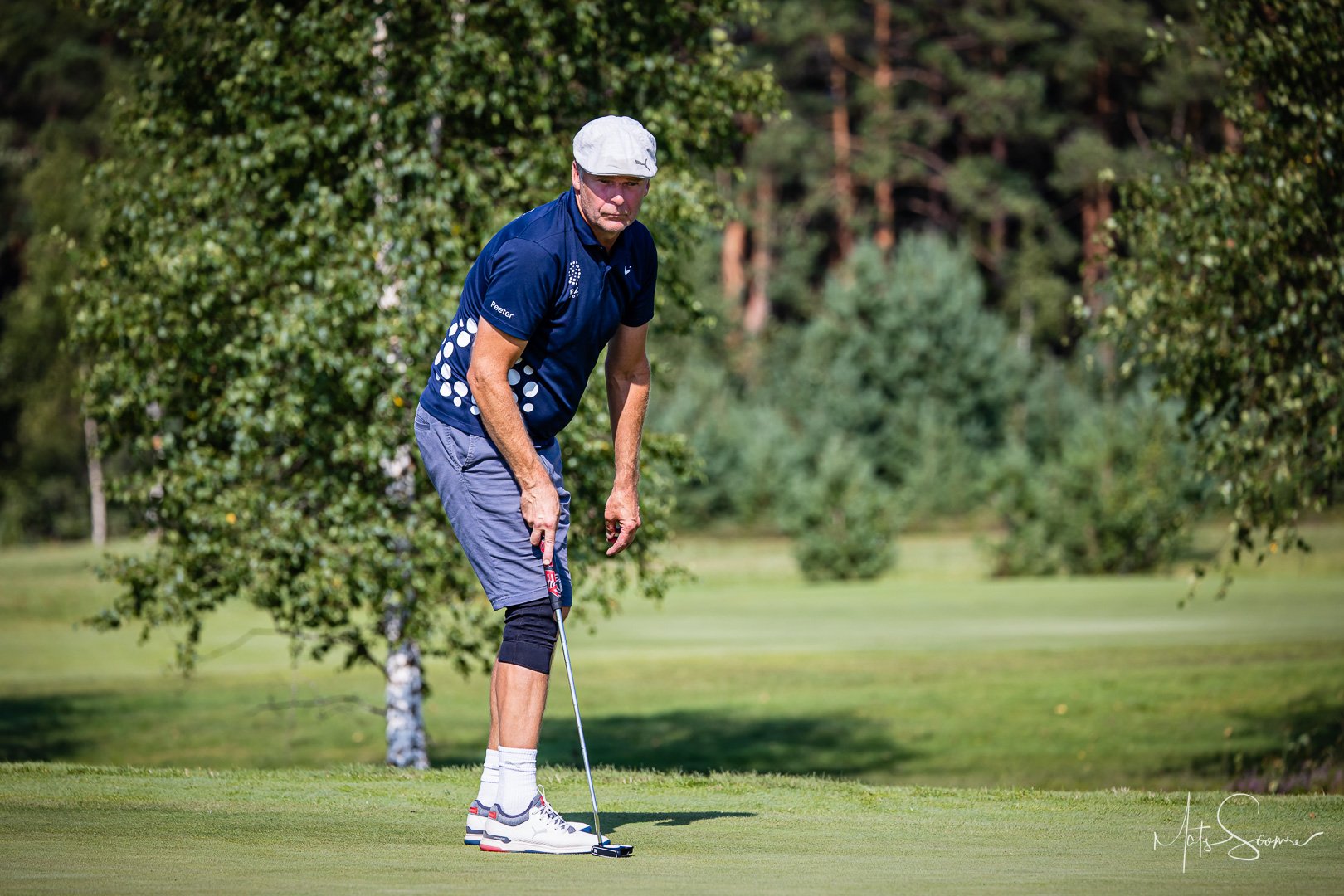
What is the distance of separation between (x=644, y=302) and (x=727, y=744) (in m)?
11.6

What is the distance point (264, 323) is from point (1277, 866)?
8212mm

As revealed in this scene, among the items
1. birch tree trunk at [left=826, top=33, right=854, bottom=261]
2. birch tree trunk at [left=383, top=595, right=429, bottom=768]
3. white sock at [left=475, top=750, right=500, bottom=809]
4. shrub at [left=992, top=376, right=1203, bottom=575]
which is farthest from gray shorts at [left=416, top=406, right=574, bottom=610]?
birch tree trunk at [left=826, top=33, right=854, bottom=261]

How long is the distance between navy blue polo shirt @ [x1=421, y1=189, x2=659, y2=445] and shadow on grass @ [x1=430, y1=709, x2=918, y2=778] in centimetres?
860

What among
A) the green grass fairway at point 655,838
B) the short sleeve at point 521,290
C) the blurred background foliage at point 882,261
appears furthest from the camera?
the blurred background foliage at point 882,261

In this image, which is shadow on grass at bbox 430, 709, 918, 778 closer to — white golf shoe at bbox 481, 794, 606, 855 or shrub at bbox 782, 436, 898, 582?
white golf shoe at bbox 481, 794, 606, 855

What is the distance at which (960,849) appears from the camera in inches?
209

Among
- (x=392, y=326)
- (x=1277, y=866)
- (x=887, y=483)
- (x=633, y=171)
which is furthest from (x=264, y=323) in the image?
(x=887, y=483)

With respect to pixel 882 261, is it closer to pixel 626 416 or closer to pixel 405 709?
pixel 405 709

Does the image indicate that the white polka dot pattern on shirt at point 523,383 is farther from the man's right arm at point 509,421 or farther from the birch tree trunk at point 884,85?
the birch tree trunk at point 884,85

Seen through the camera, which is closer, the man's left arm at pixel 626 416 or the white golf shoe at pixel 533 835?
the white golf shoe at pixel 533 835

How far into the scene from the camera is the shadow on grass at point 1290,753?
1237 cm

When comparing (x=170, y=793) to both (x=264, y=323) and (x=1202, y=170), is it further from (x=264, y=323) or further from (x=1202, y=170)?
(x=1202, y=170)

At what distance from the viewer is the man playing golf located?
542 centimetres

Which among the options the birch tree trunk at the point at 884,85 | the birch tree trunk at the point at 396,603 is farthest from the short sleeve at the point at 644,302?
the birch tree trunk at the point at 884,85
